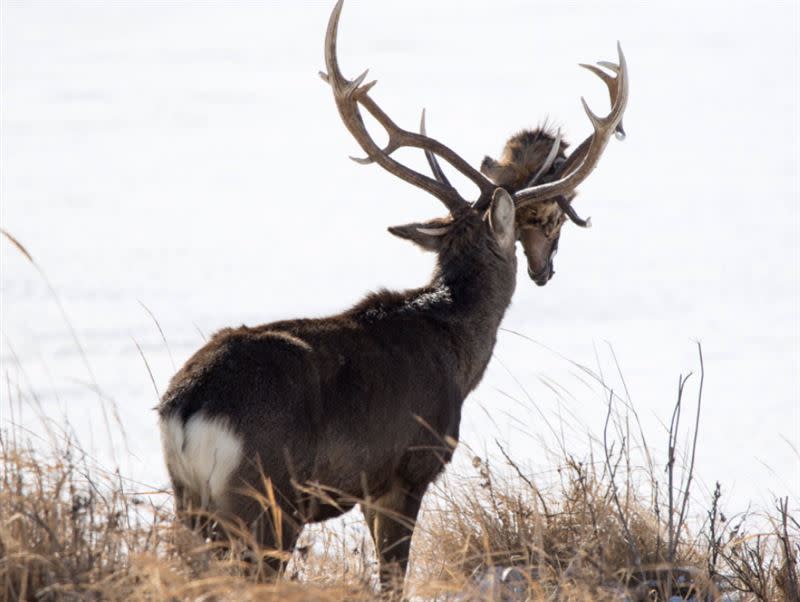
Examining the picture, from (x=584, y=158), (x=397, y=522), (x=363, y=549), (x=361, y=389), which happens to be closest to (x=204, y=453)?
(x=363, y=549)

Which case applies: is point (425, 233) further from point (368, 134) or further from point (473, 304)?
point (368, 134)

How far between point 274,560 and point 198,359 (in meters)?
0.90

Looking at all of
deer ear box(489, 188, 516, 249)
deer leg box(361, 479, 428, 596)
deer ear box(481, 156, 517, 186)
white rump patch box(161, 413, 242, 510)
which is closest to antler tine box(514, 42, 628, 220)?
deer ear box(489, 188, 516, 249)

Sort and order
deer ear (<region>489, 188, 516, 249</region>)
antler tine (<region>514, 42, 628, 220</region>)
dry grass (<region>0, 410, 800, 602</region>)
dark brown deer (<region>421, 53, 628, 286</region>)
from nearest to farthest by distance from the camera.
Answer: dry grass (<region>0, 410, 800, 602</region>), deer ear (<region>489, 188, 516, 249</region>), antler tine (<region>514, 42, 628, 220</region>), dark brown deer (<region>421, 53, 628, 286</region>)

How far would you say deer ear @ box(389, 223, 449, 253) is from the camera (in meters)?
7.92

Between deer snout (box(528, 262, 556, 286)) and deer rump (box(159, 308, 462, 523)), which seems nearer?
deer rump (box(159, 308, 462, 523))

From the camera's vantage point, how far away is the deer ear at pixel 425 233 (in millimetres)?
7922

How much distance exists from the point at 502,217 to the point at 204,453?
2.73 meters

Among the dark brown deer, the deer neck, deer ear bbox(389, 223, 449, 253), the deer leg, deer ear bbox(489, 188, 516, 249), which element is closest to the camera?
the deer leg

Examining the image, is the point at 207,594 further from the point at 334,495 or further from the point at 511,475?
the point at 511,475

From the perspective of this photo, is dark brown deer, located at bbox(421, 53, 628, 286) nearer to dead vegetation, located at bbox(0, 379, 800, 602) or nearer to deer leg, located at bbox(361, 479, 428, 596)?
dead vegetation, located at bbox(0, 379, 800, 602)

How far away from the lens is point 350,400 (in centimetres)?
641

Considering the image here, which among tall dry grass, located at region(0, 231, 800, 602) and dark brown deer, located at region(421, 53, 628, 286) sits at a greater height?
dark brown deer, located at region(421, 53, 628, 286)

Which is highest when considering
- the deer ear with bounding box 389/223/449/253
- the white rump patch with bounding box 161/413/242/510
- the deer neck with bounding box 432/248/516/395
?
the deer ear with bounding box 389/223/449/253
